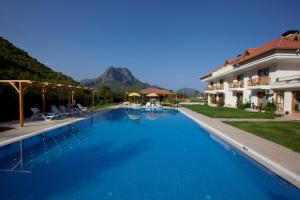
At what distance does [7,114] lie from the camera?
43.4 ft

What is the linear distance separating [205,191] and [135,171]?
1999 mm

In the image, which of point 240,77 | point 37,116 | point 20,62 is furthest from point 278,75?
point 20,62

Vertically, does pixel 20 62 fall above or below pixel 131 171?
above

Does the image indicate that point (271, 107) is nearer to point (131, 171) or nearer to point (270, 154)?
point (270, 154)

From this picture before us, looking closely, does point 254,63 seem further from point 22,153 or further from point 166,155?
point 22,153

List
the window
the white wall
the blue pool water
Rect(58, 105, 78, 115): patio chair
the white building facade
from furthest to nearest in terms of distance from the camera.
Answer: the window, the white wall, the white building facade, Rect(58, 105, 78, 115): patio chair, the blue pool water

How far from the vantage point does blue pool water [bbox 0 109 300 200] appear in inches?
192

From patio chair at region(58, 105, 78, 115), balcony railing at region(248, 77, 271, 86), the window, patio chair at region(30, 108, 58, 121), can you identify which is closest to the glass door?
balcony railing at region(248, 77, 271, 86)

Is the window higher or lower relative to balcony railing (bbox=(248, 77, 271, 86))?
higher

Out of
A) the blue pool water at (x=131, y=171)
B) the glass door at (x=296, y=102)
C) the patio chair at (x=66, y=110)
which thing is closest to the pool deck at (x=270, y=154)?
the blue pool water at (x=131, y=171)

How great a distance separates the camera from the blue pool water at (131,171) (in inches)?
192

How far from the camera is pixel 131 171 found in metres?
6.28

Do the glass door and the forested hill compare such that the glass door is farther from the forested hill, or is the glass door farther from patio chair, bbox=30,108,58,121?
the forested hill

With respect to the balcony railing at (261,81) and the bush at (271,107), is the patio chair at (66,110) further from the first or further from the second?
the balcony railing at (261,81)
